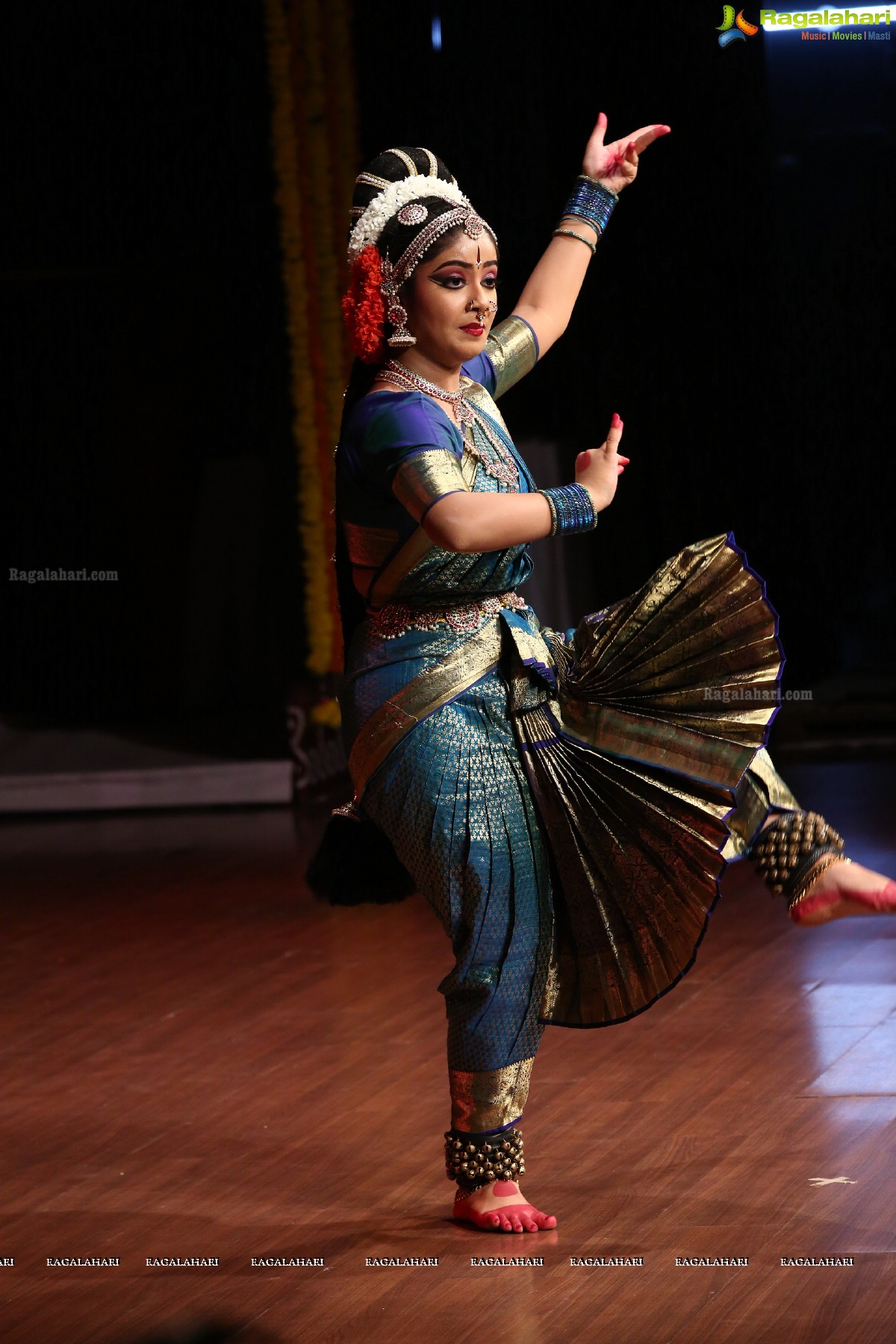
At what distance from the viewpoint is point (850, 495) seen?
22.8 feet

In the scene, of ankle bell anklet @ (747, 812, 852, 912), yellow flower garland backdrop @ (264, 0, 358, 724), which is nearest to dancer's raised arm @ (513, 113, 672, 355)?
ankle bell anklet @ (747, 812, 852, 912)

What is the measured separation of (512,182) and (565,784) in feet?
14.7

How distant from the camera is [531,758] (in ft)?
7.93

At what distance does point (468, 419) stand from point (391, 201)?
1.04 ft

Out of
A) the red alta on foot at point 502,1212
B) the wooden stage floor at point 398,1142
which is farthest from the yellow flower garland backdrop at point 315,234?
the red alta on foot at point 502,1212

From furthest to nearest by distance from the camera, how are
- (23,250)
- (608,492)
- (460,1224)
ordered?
(23,250), (460,1224), (608,492)

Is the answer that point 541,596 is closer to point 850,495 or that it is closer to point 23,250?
point 850,495

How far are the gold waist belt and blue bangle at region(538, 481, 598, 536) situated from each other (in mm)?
219

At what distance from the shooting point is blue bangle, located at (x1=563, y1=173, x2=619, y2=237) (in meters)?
2.83

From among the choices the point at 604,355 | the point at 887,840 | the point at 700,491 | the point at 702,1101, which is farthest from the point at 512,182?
the point at 702,1101

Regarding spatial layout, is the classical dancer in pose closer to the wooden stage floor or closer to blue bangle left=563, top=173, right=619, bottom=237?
the wooden stage floor

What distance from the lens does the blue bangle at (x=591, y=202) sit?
112 inches

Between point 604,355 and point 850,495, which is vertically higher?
point 604,355

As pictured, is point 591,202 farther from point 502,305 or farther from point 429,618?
point 502,305
